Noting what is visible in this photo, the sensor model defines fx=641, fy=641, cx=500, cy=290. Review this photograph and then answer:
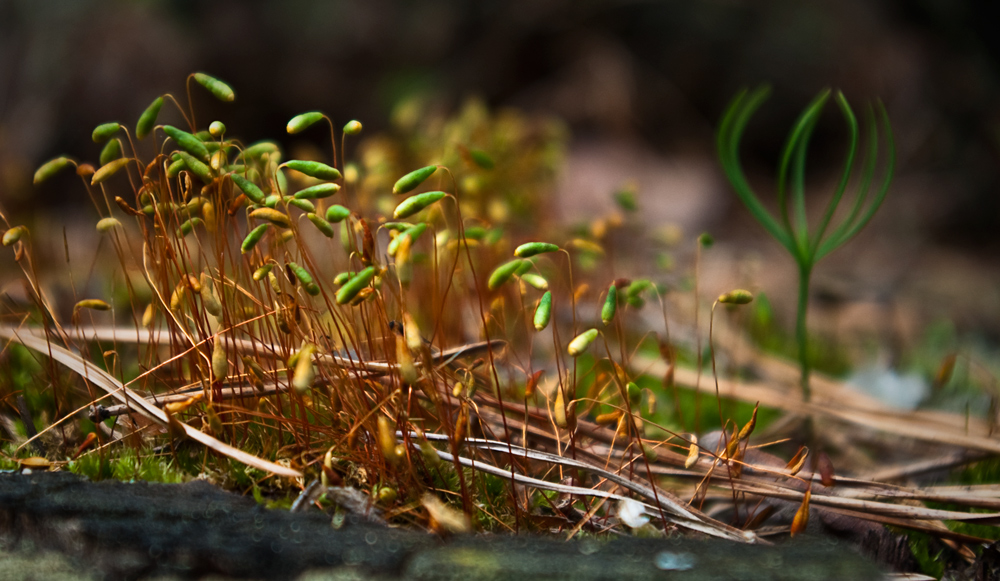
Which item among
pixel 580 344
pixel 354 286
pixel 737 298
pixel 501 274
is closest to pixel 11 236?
pixel 354 286

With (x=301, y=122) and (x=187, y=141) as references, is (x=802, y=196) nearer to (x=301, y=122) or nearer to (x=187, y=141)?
(x=301, y=122)

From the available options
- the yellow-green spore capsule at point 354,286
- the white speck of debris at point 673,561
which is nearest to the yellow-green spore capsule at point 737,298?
the white speck of debris at point 673,561

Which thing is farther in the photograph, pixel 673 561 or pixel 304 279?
pixel 304 279

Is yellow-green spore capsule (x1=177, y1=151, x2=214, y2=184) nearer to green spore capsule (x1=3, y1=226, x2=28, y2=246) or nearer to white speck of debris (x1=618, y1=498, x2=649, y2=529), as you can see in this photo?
green spore capsule (x1=3, y1=226, x2=28, y2=246)

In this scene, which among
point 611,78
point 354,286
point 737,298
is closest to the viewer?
point 354,286

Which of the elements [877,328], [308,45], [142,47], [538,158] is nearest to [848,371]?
[877,328]

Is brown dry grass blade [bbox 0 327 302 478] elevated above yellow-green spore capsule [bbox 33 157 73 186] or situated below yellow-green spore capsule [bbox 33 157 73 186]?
below

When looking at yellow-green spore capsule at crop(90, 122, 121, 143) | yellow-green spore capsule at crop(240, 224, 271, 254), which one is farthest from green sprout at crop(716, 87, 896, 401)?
yellow-green spore capsule at crop(90, 122, 121, 143)
